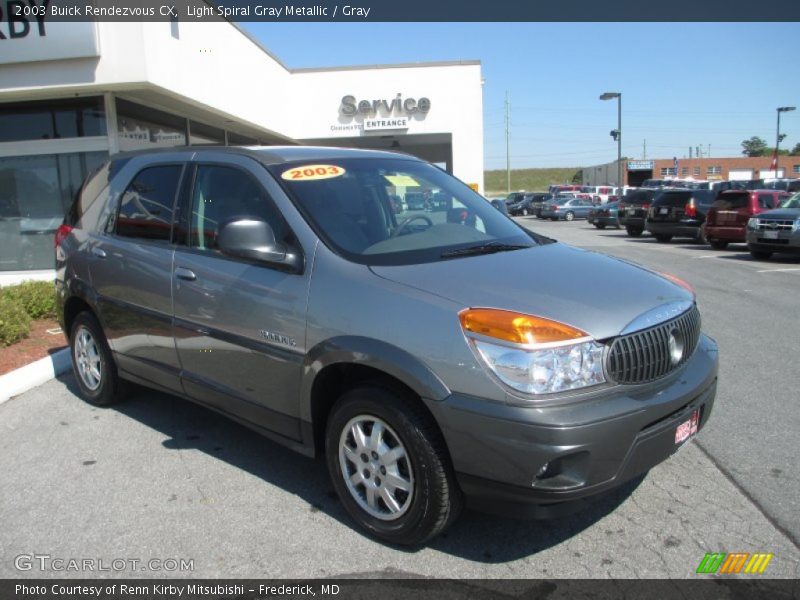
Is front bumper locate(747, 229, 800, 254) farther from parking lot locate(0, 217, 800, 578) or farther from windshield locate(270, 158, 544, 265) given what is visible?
windshield locate(270, 158, 544, 265)

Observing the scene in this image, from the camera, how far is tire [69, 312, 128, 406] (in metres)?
4.93

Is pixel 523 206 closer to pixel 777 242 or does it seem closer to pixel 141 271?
pixel 777 242

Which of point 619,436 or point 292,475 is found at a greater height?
point 619,436

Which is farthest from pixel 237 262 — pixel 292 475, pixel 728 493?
pixel 728 493

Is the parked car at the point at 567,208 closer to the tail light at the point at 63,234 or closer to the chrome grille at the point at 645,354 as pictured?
the tail light at the point at 63,234

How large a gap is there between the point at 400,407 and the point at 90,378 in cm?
336

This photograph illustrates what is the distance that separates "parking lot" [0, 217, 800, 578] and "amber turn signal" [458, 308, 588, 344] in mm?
1068

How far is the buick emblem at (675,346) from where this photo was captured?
9.93 ft

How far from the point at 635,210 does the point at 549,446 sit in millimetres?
22288

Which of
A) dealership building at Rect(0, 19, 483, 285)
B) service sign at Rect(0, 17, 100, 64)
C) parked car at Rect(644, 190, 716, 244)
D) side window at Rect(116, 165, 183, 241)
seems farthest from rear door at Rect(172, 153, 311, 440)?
parked car at Rect(644, 190, 716, 244)

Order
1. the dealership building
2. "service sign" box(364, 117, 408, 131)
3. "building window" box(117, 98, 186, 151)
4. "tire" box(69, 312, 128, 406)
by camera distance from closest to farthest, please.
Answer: "tire" box(69, 312, 128, 406)
the dealership building
"building window" box(117, 98, 186, 151)
"service sign" box(364, 117, 408, 131)

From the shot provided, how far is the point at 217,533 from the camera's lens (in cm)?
325

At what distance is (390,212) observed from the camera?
3.80 m

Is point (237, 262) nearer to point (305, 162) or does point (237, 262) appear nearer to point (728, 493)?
point (305, 162)
